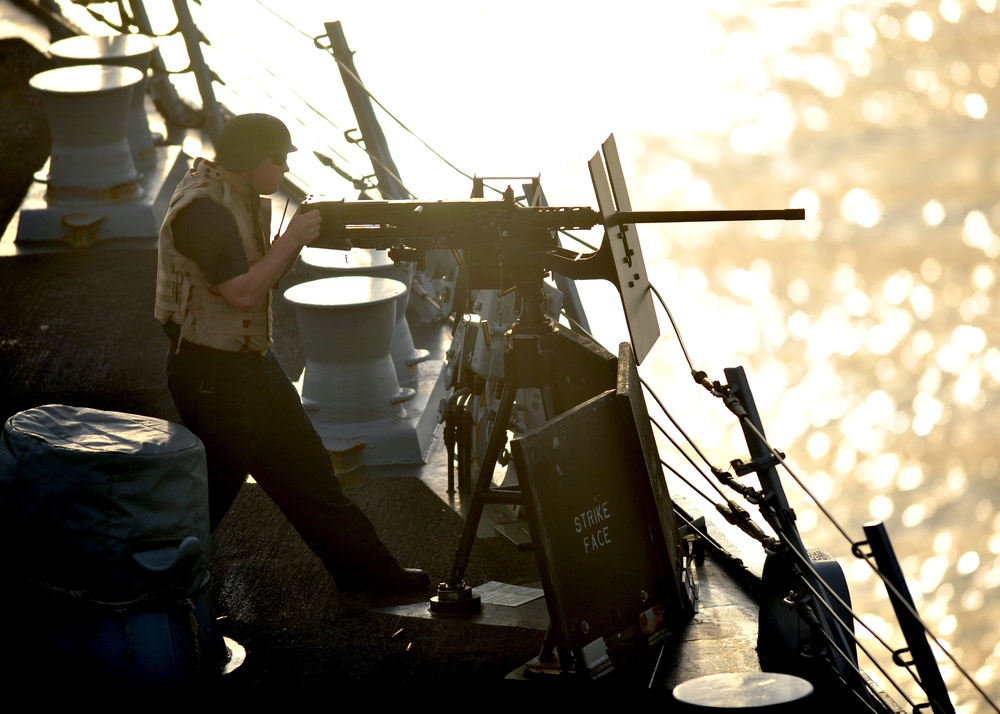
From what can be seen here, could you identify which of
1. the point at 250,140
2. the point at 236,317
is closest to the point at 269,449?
the point at 236,317

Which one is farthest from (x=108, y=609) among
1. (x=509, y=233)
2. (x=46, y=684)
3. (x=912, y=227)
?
(x=912, y=227)

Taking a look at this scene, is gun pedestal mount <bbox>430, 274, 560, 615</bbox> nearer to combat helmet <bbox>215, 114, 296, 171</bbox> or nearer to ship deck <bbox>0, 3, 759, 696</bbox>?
ship deck <bbox>0, 3, 759, 696</bbox>

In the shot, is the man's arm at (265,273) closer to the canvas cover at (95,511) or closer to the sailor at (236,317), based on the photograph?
the sailor at (236,317)

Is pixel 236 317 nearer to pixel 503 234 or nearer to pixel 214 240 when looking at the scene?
pixel 214 240

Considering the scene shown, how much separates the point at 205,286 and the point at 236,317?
0.15m

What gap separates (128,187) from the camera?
9047 millimetres

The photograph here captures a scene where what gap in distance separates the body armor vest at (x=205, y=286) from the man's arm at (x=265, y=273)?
12 centimetres

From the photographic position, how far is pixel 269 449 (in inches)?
211

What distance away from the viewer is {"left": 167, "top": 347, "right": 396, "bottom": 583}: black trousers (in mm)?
5121

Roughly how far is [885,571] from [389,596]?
195 cm

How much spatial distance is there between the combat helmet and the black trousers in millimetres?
683

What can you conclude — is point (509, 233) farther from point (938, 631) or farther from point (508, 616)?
point (938, 631)

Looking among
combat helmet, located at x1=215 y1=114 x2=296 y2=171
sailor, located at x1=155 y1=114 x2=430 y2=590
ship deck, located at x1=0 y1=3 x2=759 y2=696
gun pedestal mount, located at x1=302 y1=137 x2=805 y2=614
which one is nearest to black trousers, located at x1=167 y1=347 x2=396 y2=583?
sailor, located at x1=155 y1=114 x2=430 y2=590

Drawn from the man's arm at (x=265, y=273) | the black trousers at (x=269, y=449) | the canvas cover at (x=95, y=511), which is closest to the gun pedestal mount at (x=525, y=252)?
the man's arm at (x=265, y=273)
